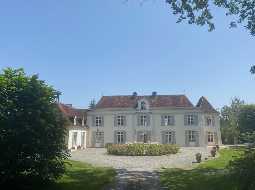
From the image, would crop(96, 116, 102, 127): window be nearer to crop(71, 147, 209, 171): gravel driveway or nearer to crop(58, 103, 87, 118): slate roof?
crop(58, 103, 87, 118): slate roof

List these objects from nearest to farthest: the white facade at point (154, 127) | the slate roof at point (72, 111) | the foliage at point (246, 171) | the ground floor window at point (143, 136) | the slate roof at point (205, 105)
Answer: the foliage at point (246, 171), the slate roof at point (72, 111), the white facade at point (154, 127), the ground floor window at point (143, 136), the slate roof at point (205, 105)

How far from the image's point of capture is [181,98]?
52500 mm

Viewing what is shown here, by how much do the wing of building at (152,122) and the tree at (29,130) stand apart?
3495 centimetres

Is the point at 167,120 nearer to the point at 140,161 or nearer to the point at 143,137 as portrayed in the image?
the point at 143,137

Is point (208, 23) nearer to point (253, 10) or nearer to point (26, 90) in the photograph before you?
point (253, 10)

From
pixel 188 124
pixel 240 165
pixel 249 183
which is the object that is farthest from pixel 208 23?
pixel 188 124

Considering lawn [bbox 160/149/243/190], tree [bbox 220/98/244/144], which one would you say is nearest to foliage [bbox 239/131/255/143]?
lawn [bbox 160/149/243/190]

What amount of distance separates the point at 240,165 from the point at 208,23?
815 cm

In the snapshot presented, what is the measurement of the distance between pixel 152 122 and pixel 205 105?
10.5m

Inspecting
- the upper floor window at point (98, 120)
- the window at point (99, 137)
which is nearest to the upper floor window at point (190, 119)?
the window at point (99, 137)

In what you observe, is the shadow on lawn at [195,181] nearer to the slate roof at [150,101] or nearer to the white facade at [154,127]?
the white facade at [154,127]

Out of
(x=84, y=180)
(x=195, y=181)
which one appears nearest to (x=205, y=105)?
(x=195, y=181)

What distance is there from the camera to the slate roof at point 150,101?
2031 inches

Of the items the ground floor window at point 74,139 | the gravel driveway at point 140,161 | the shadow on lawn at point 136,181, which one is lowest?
the shadow on lawn at point 136,181
